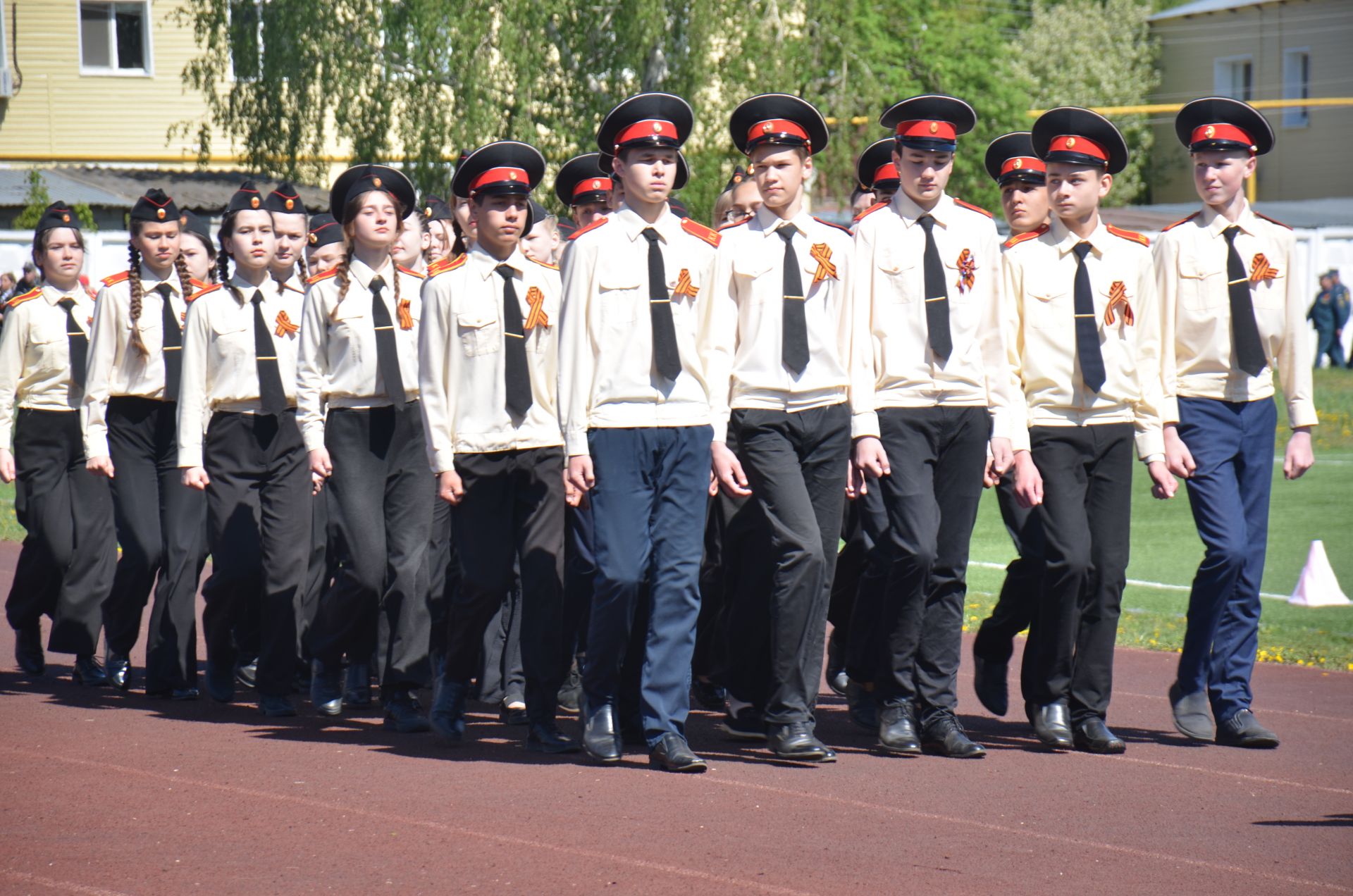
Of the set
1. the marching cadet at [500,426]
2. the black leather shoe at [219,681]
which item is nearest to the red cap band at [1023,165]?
the marching cadet at [500,426]

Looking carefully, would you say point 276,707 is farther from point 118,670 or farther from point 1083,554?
point 1083,554

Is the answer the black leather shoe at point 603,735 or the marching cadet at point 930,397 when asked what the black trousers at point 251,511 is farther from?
the marching cadet at point 930,397

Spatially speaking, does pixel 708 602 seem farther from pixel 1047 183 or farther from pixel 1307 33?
pixel 1307 33

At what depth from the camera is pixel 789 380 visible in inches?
278

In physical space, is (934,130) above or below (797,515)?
above

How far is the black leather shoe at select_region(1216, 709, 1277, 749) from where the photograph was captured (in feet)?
25.1

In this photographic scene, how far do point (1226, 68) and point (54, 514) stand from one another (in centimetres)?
5426

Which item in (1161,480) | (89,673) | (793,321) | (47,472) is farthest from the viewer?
(47,472)

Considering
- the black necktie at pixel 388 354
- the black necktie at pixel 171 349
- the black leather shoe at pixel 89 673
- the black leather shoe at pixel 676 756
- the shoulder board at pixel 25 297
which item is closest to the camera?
the black leather shoe at pixel 676 756

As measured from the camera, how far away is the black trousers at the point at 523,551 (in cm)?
732

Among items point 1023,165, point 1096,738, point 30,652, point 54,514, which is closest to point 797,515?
point 1096,738

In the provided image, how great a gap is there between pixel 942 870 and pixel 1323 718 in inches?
141

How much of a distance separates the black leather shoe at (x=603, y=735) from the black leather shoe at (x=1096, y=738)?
1.90 metres

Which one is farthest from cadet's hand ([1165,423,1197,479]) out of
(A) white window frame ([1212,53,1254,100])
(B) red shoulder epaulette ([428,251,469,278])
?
(A) white window frame ([1212,53,1254,100])
